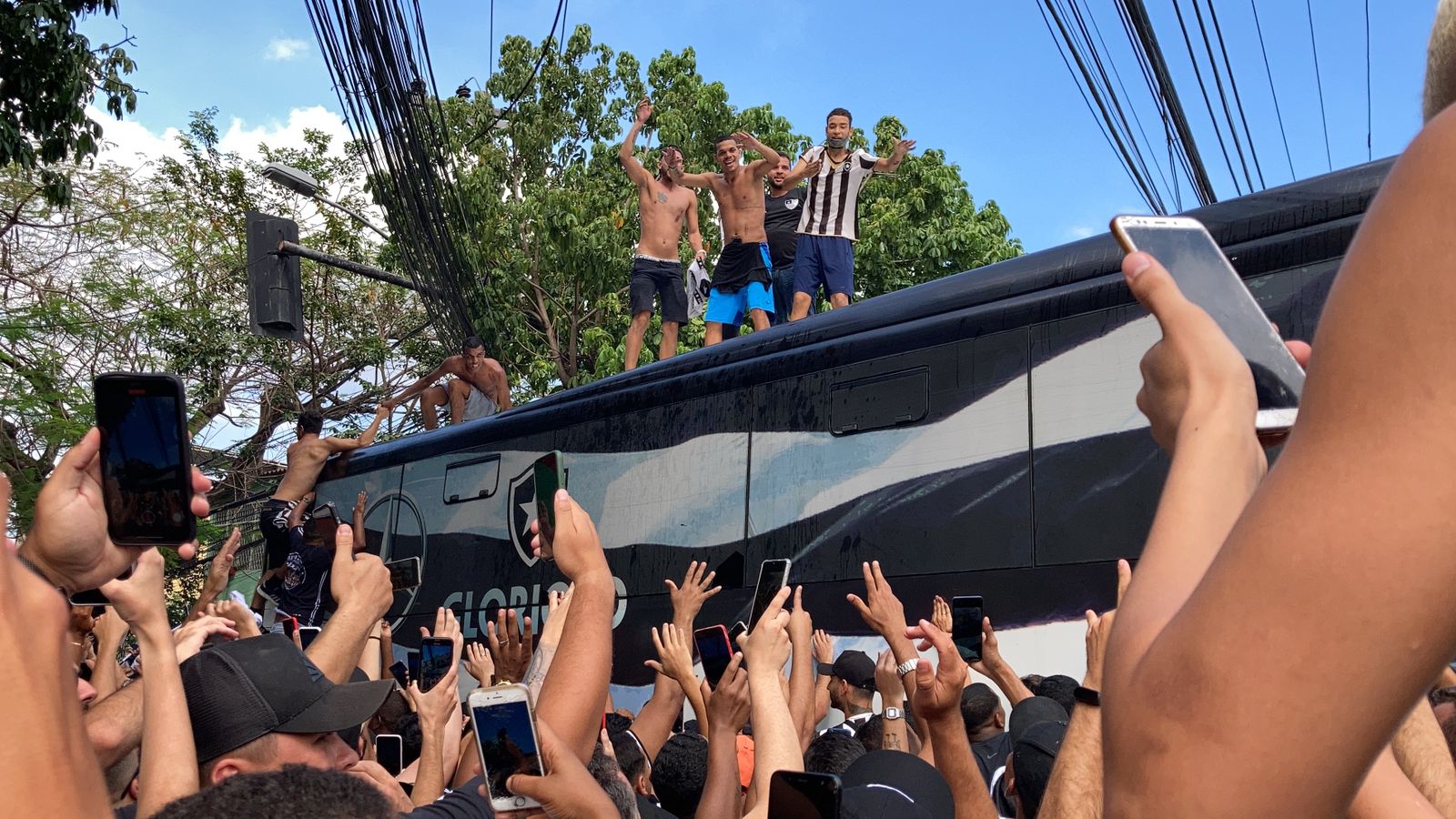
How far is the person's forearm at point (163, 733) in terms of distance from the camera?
190cm

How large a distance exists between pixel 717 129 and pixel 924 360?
15.1 m

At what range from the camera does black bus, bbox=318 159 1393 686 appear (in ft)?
16.7

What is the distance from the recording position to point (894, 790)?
2477mm

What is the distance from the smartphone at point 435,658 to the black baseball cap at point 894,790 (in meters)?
1.56

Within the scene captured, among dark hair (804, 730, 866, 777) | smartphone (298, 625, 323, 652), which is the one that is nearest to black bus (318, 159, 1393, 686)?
smartphone (298, 625, 323, 652)

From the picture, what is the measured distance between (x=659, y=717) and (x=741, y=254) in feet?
19.3

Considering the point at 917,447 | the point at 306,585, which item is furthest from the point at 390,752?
the point at 306,585

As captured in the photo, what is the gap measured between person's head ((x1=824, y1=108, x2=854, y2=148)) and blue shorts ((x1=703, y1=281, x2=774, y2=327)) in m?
1.16

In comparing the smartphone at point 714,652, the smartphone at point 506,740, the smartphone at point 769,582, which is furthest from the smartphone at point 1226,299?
the smartphone at point 769,582

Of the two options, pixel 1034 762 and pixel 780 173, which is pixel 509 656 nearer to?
pixel 1034 762

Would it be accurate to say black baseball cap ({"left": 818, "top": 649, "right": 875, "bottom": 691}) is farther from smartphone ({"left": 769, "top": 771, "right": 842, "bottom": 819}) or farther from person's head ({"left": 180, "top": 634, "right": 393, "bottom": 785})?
smartphone ({"left": 769, "top": 771, "right": 842, "bottom": 819})

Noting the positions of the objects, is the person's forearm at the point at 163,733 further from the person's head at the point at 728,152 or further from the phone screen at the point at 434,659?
the person's head at the point at 728,152

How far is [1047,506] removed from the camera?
17.4ft

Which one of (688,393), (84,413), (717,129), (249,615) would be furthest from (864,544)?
(717,129)
